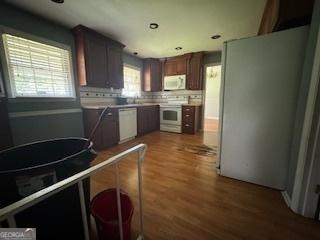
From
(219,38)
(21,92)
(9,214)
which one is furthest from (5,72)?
(219,38)

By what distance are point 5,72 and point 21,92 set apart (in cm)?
32

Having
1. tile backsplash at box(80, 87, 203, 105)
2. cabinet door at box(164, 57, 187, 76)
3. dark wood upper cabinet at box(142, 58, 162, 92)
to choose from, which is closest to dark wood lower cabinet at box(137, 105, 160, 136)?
tile backsplash at box(80, 87, 203, 105)

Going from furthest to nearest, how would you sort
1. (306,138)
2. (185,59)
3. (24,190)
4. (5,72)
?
(185,59), (5,72), (306,138), (24,190)

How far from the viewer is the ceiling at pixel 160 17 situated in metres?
2.10

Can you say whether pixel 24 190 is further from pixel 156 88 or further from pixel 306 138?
pixel 156 88

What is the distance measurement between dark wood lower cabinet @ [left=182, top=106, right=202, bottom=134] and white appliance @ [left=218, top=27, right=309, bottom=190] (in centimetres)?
237

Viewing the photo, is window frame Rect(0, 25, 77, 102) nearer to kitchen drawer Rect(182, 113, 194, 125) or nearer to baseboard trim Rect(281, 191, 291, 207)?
kitchen drawer Rect(182, 113, 194, 125)

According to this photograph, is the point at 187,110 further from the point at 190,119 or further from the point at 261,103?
the point at 261,103

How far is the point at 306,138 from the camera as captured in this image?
127cm

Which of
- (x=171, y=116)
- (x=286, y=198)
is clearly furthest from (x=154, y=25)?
(x=286, y=198)

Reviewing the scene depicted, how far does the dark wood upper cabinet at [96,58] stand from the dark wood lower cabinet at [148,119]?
104 centimetres

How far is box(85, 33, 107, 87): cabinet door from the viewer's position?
2.91 metres

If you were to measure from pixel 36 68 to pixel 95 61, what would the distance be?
99 centimetres

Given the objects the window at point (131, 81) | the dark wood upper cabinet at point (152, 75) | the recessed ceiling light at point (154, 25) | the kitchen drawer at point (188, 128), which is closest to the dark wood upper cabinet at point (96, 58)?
the window at point (131, 81)
